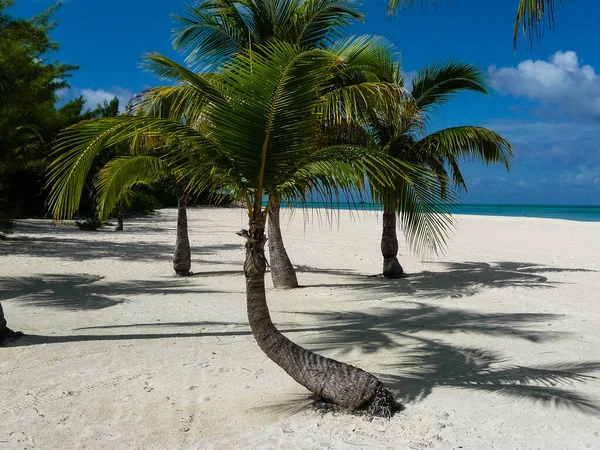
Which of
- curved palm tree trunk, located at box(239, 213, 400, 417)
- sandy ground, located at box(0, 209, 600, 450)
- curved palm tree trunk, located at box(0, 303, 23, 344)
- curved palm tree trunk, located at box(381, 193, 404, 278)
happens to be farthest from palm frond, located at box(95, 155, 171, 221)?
curved palm tree trunk, located at box(381, 193, 404, 278)

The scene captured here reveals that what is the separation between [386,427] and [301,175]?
2.19 meters

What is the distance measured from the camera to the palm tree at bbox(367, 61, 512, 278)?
10.9 m

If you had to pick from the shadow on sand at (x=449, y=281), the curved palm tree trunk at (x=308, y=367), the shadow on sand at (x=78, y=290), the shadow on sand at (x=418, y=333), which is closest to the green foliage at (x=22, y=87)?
the shadow on sand at (x=78, y=290)

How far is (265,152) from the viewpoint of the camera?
14.5ft

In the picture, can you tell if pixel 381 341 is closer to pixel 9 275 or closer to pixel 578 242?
pixel 9 275

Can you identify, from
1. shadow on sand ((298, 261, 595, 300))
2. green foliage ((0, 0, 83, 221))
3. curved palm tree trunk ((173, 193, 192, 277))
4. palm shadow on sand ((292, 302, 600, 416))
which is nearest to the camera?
palm shadow on sand ((292, 302, 600, 416))

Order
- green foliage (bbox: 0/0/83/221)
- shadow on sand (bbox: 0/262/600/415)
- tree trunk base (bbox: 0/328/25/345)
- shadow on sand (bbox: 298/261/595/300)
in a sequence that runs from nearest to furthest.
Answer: shadow on sand (bbox: 0/262/600/415) < tree trunk base (bbox: 0/328/25/345) < shadow on sand (bbox: 298/261/595/300) < green foliage (bbox: 0/0/83/221)

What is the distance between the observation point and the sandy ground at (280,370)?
417cm

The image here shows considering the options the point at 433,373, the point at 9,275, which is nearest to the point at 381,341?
the point at 433,373

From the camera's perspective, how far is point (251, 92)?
426 centimetres

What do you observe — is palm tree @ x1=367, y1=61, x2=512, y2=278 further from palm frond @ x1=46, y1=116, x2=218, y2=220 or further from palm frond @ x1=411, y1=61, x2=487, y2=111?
palm frond @ x1=46, y1=116, x2=218, y2=220

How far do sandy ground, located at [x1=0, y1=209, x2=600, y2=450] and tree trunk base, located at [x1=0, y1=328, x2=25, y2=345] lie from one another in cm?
13

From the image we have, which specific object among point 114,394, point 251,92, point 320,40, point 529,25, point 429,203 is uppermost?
point 320,40

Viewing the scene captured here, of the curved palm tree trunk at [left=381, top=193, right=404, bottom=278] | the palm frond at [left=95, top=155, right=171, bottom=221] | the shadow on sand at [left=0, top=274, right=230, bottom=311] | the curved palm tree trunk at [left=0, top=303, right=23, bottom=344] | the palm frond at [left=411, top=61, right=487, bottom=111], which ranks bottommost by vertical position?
the shadow on sand at [left=0, top=274, right=230, bottom=311]
